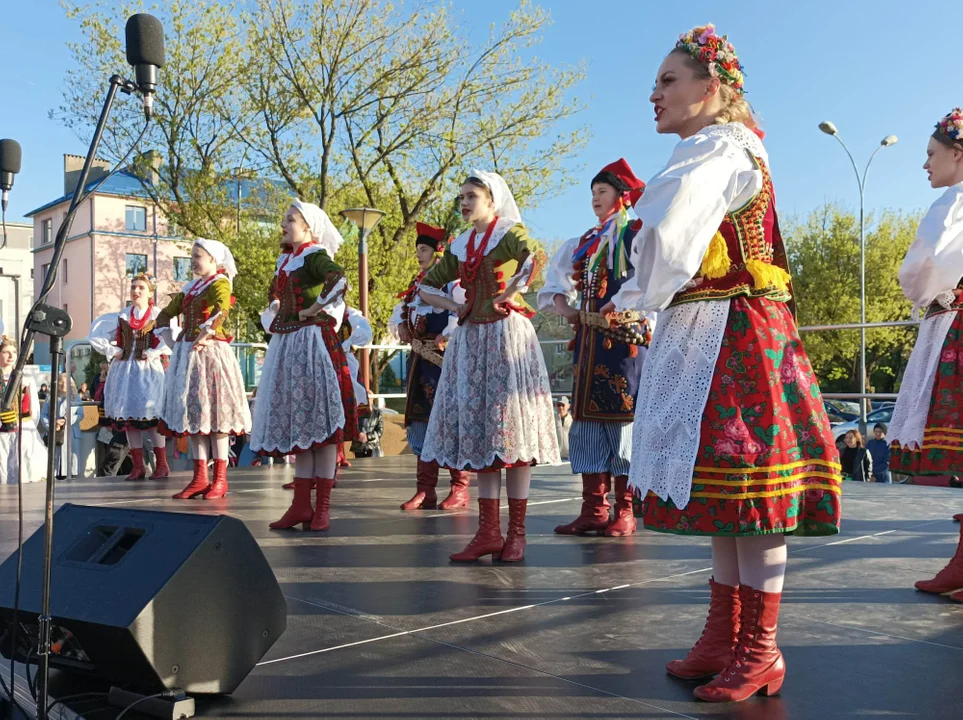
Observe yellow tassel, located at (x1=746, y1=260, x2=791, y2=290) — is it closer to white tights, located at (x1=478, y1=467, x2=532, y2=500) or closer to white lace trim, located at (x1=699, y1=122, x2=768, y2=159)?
white lace trim, located at (x1=699, y1=122, x2=768, y2=159)

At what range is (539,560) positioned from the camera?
3910 millimetres

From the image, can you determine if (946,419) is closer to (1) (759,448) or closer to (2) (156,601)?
(1) (759,448)

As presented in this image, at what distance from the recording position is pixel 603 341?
4.65 metres

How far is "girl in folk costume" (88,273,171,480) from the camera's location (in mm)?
7488

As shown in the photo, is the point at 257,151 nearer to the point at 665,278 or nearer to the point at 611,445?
the point at 611,445

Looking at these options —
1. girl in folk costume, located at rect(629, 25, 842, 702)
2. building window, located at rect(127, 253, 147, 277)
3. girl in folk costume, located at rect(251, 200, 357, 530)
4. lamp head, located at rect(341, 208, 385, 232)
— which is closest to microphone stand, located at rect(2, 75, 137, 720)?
girl in folk costume, located at rect(629, 25, 842, 702)

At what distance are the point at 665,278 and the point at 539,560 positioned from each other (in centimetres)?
210

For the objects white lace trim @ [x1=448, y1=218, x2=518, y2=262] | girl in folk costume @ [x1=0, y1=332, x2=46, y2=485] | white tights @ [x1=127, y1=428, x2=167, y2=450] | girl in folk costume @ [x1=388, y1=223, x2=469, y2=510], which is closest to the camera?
white lace trim @ [x1=448, y1=218, x2=518, y2=262]

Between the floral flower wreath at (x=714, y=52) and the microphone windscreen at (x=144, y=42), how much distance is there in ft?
4.42

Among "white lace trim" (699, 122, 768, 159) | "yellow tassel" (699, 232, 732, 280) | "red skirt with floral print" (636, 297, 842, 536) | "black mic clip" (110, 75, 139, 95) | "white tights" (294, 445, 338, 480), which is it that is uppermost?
"black mic clip" (110, 75, 139, 95)

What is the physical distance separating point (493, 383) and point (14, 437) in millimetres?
5903

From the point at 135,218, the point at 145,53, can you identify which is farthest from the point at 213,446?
the point at 135,218

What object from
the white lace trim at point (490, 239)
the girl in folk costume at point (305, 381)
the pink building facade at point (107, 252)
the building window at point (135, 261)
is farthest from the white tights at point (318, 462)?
the building window at point (135, 261)

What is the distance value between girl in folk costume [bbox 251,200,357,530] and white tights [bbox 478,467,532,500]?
3.77ft
